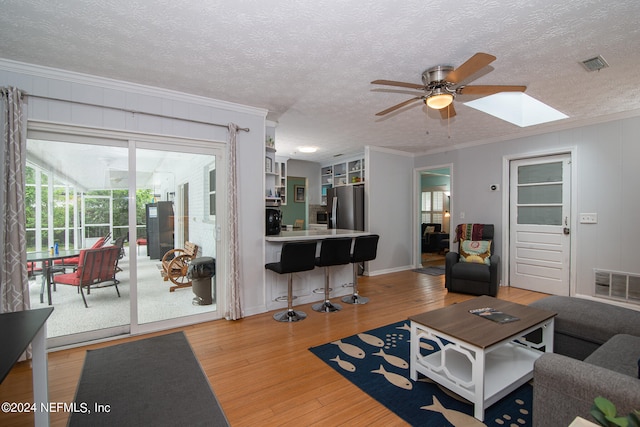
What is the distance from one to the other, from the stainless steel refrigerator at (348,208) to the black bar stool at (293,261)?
2.43 meters

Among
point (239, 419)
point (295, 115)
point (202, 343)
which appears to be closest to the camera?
point (239, 419)

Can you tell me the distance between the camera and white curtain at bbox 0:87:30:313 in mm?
2445

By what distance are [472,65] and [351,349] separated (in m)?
2.55

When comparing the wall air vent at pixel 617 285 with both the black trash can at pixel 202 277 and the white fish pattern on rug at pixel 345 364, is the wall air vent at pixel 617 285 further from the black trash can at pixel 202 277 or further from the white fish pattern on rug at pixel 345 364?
the black trash can at pixel 202 277

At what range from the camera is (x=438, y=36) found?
85.4 inches

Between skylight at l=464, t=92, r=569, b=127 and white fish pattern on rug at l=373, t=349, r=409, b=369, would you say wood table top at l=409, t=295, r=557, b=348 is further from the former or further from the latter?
skylight at l=464, t=92, r=569, b=127

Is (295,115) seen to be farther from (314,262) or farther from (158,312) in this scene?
(158,312)

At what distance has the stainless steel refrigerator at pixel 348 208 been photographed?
5844mm

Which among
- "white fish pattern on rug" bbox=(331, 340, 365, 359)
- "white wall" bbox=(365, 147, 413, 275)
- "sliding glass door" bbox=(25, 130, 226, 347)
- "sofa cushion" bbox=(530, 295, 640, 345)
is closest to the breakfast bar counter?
"sliding glass door" bbox=(25, 130, 226, 347)

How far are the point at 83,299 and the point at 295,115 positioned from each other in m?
3.22

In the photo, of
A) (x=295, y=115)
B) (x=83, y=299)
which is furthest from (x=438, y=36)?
(x=83, y=299)

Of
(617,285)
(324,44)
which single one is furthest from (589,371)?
(617,285)

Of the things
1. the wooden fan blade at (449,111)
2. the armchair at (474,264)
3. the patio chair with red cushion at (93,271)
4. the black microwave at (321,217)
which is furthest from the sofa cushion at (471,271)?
the patio chair with red cushion at (93,271)

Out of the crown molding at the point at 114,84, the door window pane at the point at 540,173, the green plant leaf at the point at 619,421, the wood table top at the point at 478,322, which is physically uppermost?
the crown molding at the point at 114,84
